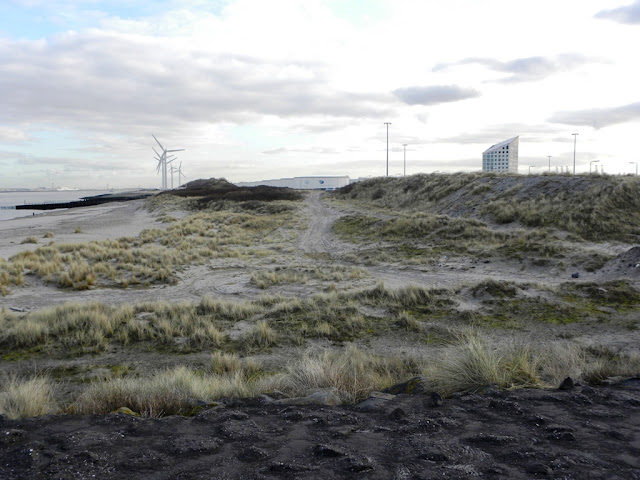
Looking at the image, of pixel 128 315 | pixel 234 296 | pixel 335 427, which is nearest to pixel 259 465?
pixel 335 427

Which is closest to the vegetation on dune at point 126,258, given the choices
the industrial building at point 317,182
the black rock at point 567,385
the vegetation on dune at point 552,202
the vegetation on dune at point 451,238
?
the vegetation on dune at point 451,238

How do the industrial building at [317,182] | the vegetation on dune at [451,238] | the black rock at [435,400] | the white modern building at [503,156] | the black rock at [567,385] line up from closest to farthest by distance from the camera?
1. the black rock at [435,400]
2. the black rock at [567,385]
3. the vegetation on dune at [451,238]
4. the white modern building at [503,156]
5. the industrial building at [317,182]

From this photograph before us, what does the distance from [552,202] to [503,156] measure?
153ft

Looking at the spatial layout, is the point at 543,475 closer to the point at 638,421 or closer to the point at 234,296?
the point at 638,421

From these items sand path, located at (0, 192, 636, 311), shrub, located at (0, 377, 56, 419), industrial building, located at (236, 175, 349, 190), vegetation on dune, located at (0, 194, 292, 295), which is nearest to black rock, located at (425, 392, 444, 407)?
shrub, located at (0, 377, 56, 419)

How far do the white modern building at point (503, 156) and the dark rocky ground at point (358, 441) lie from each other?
67.4 meters

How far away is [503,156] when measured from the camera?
6762 cm

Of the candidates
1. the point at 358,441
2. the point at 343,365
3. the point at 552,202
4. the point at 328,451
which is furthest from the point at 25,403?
the point at 552,202

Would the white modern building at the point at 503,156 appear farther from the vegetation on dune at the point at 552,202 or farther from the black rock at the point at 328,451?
the black rock at the point at 328,451

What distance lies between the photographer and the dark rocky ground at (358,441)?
3.35m

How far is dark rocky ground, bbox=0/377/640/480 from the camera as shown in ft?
11.0

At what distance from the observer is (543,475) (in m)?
3.18

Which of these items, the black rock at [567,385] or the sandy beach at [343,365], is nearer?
the sandy beach at [343,365]

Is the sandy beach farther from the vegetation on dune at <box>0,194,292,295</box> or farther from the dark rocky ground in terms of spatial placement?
the vegetation on dune at <box>0,194,292,295</box>
